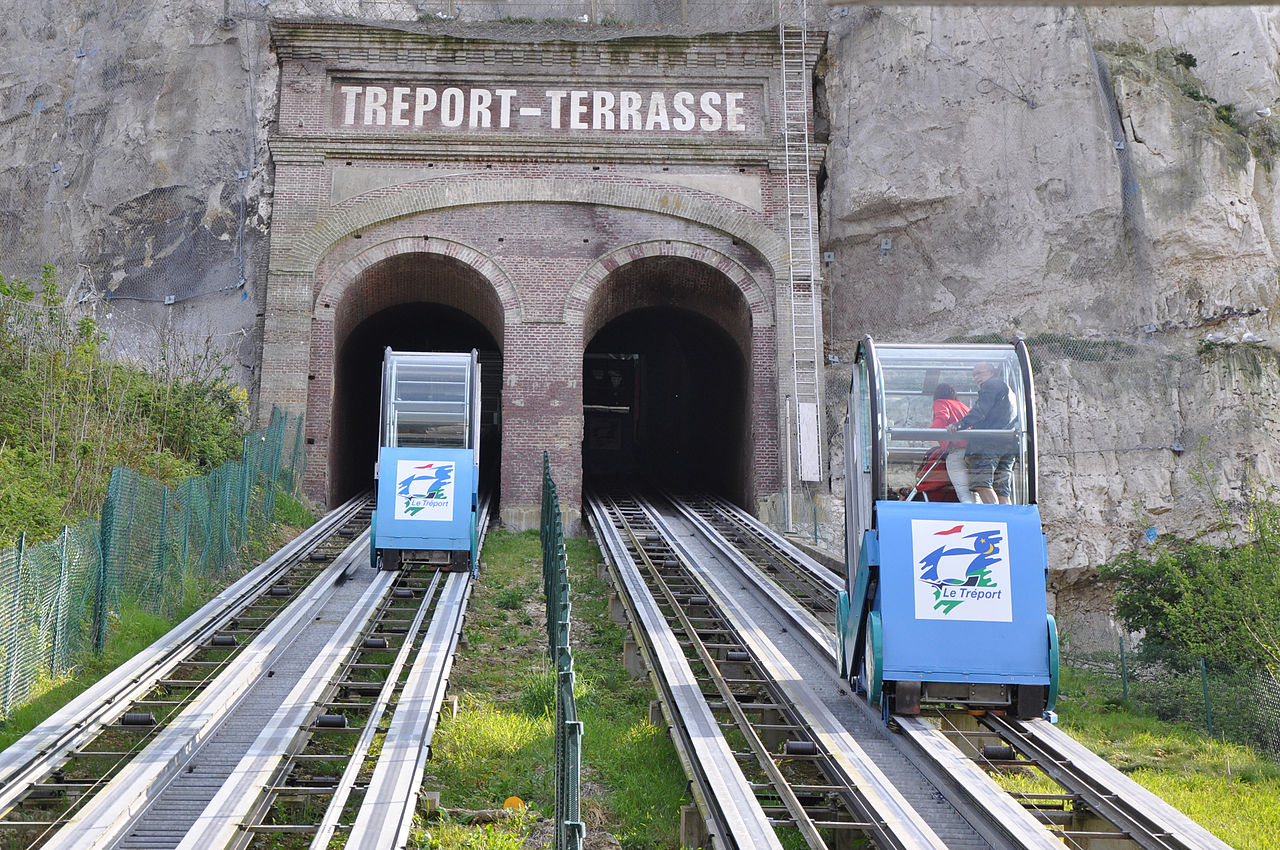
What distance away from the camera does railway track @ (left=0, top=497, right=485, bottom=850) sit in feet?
20.2

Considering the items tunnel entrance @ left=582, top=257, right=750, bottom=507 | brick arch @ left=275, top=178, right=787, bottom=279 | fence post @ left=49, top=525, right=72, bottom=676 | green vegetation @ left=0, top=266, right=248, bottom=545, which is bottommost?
fence post @ left=49, top=525, right=72, bottom=676

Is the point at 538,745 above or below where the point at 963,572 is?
below

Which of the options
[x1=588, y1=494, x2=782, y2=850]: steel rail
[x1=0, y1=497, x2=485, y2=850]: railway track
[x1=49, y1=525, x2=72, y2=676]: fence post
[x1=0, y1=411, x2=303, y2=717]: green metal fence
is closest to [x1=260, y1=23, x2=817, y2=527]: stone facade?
[x1=0, y1=411, x2=303, y2=717]: green metal fence

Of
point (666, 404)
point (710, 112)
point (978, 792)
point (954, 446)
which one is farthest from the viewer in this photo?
point (666, 404)

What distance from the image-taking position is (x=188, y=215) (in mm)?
24922

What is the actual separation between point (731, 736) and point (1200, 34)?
24039mm

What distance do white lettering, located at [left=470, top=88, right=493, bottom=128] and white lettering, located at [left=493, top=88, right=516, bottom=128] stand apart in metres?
0.18

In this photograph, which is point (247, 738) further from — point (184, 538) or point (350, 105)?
point (350, 105)

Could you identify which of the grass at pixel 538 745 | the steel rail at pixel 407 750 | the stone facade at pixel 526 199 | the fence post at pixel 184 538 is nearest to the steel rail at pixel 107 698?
the fence post at pixel 184 538

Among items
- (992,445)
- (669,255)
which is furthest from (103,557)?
(669,255)

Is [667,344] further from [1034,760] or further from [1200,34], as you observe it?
[1034,760]

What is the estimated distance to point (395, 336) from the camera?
94.6 feet

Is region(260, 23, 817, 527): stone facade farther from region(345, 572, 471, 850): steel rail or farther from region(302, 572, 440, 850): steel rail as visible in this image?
region(345, 572, 471, 850): steel rail

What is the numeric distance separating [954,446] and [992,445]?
265mm
